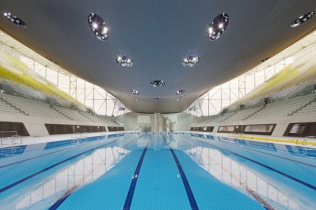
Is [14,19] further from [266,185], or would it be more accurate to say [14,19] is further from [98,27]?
[266,185]

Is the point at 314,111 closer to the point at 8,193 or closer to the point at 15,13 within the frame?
the point at 8,193

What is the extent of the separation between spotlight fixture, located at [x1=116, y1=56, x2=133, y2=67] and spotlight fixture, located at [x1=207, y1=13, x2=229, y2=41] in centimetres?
408

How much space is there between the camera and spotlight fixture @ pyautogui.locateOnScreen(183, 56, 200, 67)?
7836 millimetres

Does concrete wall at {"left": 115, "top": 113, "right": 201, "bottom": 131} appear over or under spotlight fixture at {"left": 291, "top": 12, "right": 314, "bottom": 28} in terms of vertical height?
under

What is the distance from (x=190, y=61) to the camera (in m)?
8.11

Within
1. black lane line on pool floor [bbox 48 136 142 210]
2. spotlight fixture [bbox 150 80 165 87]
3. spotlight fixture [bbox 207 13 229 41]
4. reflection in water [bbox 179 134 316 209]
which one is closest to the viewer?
black lane line on pool floor [bbox 48 136 142 210]

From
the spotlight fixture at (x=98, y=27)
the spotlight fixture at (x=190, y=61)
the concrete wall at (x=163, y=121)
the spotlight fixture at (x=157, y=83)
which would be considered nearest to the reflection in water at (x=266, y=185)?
the spotlight fixture at (x=98, y=27)

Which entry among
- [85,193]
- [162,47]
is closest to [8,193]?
[85,193]

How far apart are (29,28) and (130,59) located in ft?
13.3

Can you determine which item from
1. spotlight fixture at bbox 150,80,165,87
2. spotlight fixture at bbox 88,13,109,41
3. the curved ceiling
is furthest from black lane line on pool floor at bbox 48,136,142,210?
spotlight fixture at bbox 150,80,165,87

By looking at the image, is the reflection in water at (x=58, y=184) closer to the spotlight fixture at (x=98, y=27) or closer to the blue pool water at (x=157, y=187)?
the blue pool water at (x=157, y=187)

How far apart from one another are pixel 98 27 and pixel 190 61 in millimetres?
4797

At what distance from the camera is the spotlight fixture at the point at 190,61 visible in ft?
25.7

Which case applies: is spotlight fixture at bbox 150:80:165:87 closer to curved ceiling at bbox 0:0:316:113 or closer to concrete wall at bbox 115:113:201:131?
curved ceiling at bbox 0:0:316:113
